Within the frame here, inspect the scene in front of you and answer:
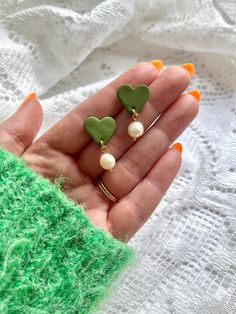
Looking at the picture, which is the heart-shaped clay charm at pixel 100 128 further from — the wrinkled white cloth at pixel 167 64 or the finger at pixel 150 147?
the wrinkled white cloth at pixel 167 64

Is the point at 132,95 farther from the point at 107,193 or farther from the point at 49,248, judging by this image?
the point at 49,248

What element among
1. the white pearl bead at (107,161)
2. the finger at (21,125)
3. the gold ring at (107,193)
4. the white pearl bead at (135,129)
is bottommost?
the gold ring at (107,193)

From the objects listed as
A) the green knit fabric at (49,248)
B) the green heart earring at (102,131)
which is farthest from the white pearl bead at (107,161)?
the green knit fabric at (49,248)

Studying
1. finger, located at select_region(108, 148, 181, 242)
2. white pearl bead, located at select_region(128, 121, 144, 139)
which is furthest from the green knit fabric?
white pearl bead, located at select_region(128, 121, 144, 139)

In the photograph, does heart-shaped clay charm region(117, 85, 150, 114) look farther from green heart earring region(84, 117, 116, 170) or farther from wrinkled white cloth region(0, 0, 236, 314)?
wrinkled white cloth region(0, 0, 236, 314)

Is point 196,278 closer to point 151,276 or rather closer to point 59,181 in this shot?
point 151,276

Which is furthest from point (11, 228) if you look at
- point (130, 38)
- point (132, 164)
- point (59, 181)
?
point (130, 38)
